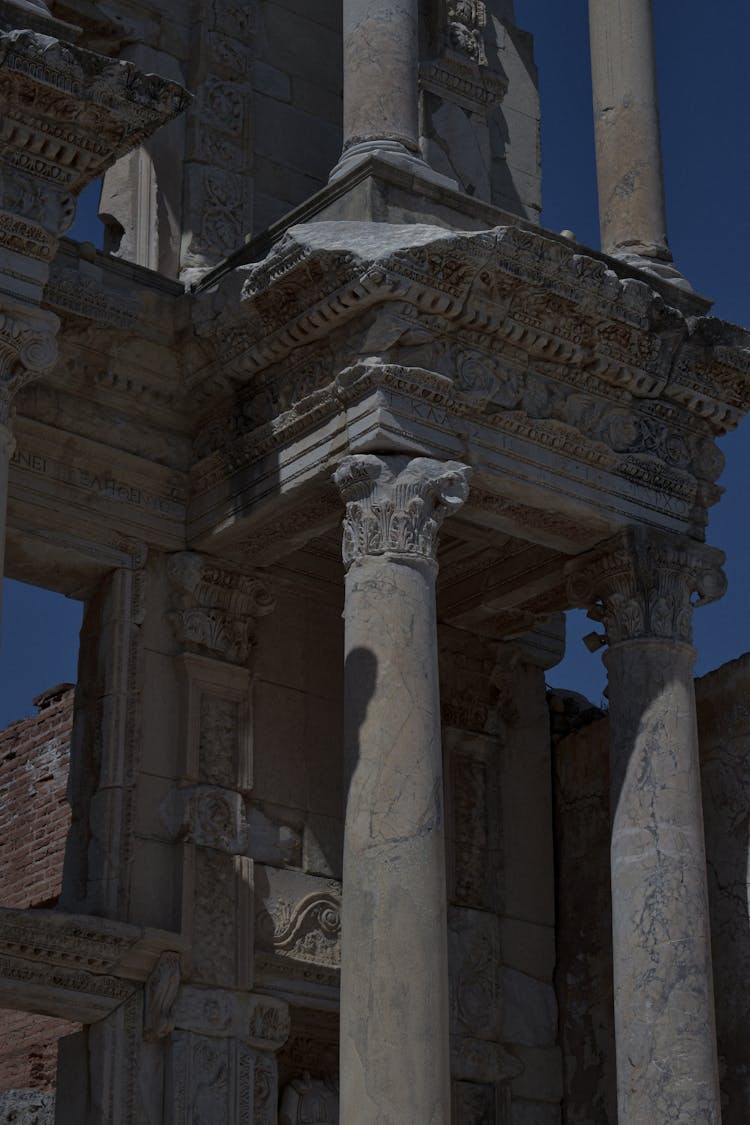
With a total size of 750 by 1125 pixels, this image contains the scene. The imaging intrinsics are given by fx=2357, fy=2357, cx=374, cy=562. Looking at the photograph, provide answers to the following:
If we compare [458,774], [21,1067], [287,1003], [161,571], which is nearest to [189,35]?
[161,571]

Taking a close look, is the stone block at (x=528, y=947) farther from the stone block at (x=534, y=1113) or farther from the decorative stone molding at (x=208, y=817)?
the decorative stone molding at (x=208, y=817)

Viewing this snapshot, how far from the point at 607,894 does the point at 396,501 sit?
159 inches

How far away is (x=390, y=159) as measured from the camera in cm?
1405

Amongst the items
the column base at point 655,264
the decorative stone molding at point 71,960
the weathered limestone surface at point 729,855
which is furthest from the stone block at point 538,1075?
the column base at point 655,264

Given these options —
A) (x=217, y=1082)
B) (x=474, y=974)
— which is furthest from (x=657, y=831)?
(x=217, y=1082)

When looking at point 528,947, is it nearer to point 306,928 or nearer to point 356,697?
point 306,928

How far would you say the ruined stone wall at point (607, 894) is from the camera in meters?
15.2

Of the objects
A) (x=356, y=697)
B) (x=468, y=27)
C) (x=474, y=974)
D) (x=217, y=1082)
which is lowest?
(x=217, y=1082)

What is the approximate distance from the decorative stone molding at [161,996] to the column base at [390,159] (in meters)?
4.76

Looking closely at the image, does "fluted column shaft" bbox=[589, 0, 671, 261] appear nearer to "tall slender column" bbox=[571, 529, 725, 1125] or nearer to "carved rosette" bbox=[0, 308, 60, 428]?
"tall slender column" bbox=[571, 529, 725, 1125]

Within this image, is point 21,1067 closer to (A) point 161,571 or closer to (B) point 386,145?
(A) point 161,571

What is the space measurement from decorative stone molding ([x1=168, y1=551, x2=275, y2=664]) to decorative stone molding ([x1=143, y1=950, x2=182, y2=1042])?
2.08 meters

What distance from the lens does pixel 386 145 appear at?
14211 mm

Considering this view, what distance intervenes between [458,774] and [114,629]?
2846 mm
